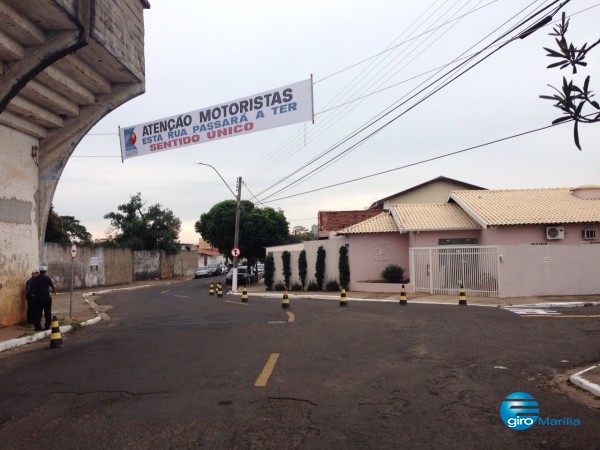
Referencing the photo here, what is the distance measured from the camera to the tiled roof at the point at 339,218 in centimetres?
3991

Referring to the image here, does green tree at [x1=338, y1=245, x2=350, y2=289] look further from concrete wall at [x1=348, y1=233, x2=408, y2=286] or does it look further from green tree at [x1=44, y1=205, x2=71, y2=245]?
green tree at [x1=44, y1=205, x2=71, y2=245]

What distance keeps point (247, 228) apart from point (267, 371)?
134 feet

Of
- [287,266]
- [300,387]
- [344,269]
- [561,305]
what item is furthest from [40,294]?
[287,266]

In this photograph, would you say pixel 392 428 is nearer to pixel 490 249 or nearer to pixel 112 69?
pixel 112 69

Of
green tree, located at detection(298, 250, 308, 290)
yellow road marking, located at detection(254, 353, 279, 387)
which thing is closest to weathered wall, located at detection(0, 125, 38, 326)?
yellow road marking, located at detection(254, 353, 279, 387)

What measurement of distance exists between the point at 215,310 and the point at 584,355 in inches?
500

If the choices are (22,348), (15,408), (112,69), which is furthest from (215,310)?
(15,408)

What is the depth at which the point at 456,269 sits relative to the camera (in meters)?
22.6

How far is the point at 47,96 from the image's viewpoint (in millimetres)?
13211

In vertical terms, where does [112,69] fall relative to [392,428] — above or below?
above

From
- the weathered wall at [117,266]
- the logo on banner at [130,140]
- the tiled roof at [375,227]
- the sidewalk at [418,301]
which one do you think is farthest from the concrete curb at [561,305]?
the weathered wall at [117,266]

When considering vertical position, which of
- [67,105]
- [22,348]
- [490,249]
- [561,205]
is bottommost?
[22,348]

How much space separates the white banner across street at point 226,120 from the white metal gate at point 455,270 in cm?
1176

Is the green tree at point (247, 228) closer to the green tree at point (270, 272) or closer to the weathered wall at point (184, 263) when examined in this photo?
Result: the green tree at point (270, 272)
